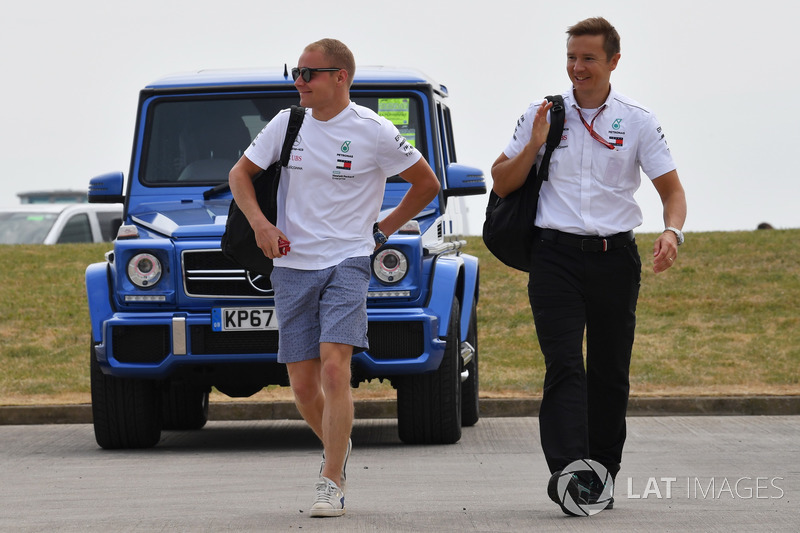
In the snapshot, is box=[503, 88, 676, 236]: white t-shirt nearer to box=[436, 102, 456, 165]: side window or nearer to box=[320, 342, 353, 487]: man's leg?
box=[320, 342, 353, 487]: man's leg

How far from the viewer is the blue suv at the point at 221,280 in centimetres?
877

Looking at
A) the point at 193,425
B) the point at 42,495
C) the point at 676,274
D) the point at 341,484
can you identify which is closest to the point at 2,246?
the point at 676,274

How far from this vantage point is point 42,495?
7.08 m

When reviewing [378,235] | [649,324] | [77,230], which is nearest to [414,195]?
[378,235]

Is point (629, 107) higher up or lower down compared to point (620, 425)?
higher up

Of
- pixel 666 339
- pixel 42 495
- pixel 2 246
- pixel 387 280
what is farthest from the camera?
pixel 2 246

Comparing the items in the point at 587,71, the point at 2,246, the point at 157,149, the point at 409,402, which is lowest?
the point at 2,246

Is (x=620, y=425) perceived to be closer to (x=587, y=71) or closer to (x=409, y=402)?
(x=587, y=71)

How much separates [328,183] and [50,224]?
22379mm

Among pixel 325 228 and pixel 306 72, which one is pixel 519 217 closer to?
pixel 325 228

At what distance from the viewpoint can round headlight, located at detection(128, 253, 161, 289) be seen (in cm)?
884

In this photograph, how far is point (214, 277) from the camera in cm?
882

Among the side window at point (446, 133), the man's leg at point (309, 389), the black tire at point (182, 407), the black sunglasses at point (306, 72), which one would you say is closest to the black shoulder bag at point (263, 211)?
the black sunglasses at point (306, 72)

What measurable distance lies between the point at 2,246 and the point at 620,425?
18770mm
